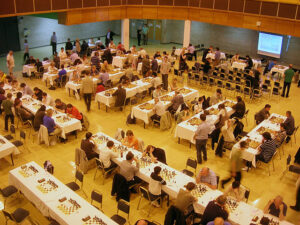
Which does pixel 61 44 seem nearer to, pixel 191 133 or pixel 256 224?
pixel 191 133

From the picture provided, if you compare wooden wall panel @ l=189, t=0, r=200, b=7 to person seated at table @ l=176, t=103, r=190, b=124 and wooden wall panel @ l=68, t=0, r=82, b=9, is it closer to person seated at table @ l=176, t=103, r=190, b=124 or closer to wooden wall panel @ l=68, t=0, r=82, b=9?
wooden wall panel @ l=68, t=0, r=82, b=9

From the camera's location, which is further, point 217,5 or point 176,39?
point 176,39

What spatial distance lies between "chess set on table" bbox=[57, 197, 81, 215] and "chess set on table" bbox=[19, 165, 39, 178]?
1.38m

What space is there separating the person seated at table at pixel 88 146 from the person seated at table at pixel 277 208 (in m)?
4.99

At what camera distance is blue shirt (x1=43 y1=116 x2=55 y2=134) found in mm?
10570

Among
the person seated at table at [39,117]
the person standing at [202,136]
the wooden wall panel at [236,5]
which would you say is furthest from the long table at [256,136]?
the wooden wall panel at [236,5]

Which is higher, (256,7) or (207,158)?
(256,7)

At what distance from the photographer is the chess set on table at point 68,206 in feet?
22.6

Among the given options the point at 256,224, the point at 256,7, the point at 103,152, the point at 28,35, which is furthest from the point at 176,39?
the point at 256,224

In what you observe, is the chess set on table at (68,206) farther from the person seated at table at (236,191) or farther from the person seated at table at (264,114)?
the person seated at table at (264,114)

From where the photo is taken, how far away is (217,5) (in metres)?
20.2

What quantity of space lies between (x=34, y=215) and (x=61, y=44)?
19031mm

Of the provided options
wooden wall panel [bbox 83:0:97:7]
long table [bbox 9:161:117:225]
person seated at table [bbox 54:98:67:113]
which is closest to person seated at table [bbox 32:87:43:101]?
person seated at table [bbox 54:98:67:113]

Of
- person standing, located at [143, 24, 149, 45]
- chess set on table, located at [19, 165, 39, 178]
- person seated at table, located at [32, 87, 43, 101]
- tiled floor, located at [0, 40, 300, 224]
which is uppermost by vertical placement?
person standing, located at [143, 24, 149, 45]
